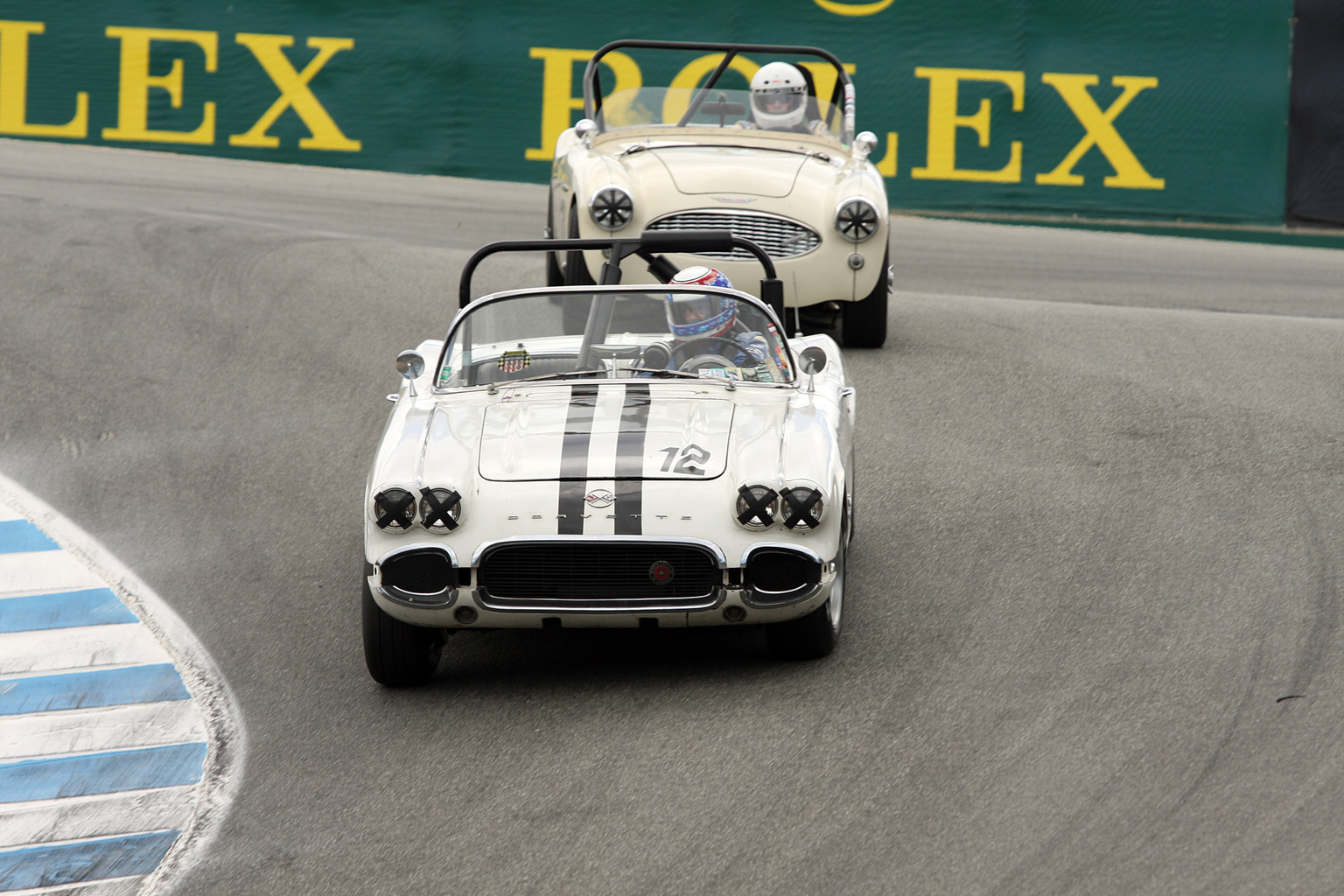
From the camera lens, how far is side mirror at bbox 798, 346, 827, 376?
589cm

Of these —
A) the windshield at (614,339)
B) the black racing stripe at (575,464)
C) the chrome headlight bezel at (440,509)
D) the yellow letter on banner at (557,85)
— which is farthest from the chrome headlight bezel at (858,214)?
the yellow letter on banner at (557,85)

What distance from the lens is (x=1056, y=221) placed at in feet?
53.3

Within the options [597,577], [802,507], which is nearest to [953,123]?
[802,507]

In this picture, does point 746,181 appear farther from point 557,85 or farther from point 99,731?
point 557,85

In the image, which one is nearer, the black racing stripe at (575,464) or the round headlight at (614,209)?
the black racing stripe at (575,464)

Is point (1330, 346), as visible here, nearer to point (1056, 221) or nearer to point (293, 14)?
point (1056, 221)

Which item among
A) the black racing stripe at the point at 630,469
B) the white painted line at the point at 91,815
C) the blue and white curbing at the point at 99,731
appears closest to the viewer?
the blue and white curbing at the point at 99,731

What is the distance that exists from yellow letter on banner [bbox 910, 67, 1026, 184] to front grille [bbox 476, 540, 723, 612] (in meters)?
12.0

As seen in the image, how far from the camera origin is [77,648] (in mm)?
5633

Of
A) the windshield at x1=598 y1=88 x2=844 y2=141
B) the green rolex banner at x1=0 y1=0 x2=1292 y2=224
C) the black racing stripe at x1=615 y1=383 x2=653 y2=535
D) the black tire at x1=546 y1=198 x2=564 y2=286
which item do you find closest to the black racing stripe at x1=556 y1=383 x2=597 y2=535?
the black racing stripe at x1=615 y1=383 x2=653 y2=535

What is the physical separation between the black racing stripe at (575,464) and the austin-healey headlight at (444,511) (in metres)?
0.33

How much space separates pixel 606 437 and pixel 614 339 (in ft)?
2.78

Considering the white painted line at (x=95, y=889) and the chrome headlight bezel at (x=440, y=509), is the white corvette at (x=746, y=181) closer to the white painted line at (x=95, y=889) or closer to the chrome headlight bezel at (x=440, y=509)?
the chrome headlight bezel at (x=440, y=509)

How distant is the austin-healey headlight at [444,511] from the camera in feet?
16.1
